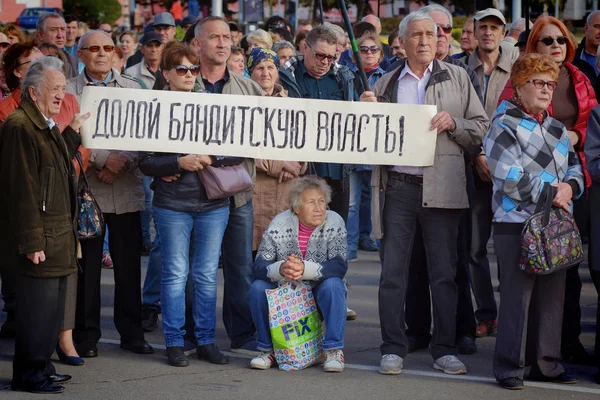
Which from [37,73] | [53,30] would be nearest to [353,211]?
[53,30]

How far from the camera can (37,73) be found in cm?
701

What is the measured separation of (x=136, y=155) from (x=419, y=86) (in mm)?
1991

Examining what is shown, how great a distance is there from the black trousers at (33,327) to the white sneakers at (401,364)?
2074mm

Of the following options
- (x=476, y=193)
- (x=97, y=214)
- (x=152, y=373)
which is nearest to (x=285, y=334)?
(x=152, y=373)

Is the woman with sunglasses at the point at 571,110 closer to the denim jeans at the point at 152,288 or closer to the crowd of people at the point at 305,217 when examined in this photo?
the crowd of people at the point at 305,217

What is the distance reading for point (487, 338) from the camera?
8.51 meters

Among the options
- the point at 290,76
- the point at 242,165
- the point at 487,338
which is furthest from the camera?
the point at 290,76

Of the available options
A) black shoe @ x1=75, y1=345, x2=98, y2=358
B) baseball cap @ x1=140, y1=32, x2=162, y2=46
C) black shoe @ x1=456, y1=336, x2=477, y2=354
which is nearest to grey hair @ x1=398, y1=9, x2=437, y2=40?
black shoe @ x1=456, y1=336, x2=477, y2=354

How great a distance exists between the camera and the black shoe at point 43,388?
687 centimetres

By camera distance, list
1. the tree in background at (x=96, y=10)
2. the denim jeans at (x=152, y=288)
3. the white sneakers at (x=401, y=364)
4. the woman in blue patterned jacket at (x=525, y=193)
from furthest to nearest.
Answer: the tree in background at (x=96, y=10)
the denim jeans at (x=152, y=288)
the white sneakers at (x=401, y=364)
the woman in blue patterned jacket at (x=525, y=193)

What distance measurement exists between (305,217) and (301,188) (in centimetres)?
21

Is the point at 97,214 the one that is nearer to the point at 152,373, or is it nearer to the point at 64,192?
the point at 64,192

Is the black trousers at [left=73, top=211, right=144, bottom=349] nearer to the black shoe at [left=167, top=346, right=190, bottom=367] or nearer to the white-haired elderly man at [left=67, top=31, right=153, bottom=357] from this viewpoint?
the white-haired elderly man at [left=67, top=31, right=153, bottom=357]

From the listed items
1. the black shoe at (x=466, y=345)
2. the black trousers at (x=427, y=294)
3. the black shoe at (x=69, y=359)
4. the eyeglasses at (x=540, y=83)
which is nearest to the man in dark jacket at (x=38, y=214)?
the black shoe at (x=69, y=359)
